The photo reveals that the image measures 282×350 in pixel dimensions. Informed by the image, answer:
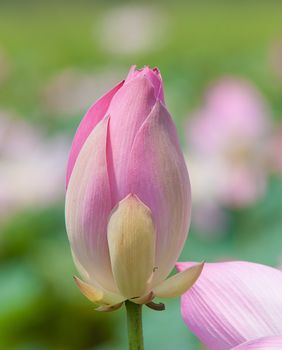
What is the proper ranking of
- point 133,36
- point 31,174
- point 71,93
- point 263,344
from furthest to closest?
1. point 133,36
2. point 71,93
3. point 31,174
4. point 263,344

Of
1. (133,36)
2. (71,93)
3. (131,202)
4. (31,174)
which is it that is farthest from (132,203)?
(133,36)

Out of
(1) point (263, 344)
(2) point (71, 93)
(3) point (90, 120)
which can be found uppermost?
(2) point (71, 93)

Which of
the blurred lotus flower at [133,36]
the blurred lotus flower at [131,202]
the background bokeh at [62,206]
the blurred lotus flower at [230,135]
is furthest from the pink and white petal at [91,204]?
the blurred lotus flower at [133,36]

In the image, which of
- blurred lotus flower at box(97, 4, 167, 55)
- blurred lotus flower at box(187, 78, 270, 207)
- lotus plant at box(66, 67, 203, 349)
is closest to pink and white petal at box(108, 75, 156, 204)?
lotus plant at box(66, 67, 203, 349)

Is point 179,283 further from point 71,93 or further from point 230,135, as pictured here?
point 71,93

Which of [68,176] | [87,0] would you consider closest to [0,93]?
[68,176]

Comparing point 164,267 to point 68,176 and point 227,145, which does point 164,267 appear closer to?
point 68,176

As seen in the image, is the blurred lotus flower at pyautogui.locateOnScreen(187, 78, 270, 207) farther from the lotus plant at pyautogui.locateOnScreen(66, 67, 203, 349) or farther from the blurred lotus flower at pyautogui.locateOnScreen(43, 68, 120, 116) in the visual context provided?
the lotus plant at pyautogui.locateOnScreen(66, 67, 203, 349)
